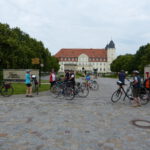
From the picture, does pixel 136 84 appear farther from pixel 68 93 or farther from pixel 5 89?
pixel 5 89

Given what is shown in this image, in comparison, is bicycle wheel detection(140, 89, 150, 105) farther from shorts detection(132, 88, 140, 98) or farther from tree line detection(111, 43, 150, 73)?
tree line detection(111, 43, 150, 73)

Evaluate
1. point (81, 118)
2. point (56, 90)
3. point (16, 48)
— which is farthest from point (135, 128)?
point (16, 48)

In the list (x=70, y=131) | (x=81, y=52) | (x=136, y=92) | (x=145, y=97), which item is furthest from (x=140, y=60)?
(x=81, y=52)

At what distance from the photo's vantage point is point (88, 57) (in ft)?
440

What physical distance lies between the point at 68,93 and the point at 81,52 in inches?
4905

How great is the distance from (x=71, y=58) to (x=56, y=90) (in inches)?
4678

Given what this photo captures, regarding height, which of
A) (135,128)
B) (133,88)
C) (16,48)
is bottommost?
(135,128)

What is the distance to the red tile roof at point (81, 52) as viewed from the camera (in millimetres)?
130500

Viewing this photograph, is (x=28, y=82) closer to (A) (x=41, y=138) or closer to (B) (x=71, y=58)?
(A) (x=41, y=138)

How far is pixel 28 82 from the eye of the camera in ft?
40.9

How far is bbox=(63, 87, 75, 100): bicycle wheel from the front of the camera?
1177 cm

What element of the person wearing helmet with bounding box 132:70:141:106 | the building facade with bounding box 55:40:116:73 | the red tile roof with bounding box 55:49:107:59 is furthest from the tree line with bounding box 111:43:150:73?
the red tile roof with bounding box 55:49:107:59

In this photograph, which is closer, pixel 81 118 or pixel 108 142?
pixel 108 142

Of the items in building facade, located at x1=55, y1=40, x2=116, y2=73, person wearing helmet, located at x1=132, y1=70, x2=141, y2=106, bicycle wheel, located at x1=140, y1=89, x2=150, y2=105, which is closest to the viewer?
person wearing helmet, located at x1=132, y1=70, x2=141, y2=106
